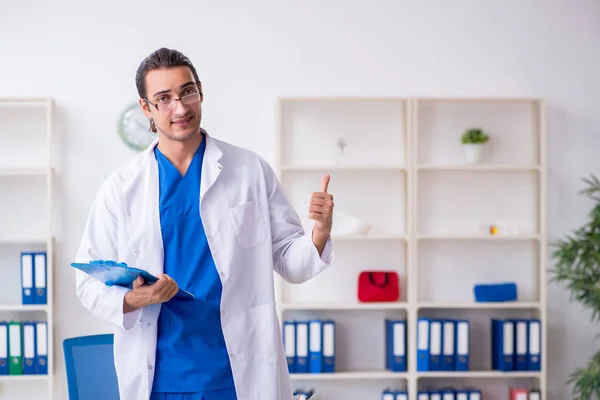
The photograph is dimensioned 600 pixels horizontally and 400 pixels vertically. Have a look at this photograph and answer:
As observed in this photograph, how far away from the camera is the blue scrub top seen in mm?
1923

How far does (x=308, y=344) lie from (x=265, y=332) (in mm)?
2237

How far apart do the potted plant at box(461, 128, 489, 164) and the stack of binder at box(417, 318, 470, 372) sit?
860 millimetres

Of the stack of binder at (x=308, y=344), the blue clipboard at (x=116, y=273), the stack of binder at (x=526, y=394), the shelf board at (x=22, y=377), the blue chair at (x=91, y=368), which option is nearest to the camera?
the blue clipboard at (x=116, y=273)

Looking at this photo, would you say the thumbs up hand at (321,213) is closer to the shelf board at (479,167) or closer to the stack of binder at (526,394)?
the shelf board at (479,167)

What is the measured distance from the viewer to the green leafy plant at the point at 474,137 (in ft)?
14.0

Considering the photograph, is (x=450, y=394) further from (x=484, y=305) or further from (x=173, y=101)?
(x=173, y=101)

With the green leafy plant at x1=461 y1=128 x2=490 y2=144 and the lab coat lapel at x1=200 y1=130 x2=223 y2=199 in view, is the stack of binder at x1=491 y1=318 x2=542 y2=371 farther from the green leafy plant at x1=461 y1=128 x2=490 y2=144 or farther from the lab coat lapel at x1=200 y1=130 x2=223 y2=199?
the lab coat lapel at x1=200 y1=130 x2=223 y2=199

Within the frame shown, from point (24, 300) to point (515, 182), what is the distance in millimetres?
2680

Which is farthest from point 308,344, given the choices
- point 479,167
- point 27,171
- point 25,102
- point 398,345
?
point 25,102

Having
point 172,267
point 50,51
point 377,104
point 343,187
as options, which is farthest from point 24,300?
point 172,267

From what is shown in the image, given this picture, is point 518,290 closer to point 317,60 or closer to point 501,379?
point 501,379

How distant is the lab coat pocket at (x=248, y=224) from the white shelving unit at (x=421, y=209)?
7.48 ft

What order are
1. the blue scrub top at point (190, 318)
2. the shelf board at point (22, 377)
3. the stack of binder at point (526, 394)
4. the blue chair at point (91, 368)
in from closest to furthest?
1. the blue scrub top at point (190, 318)
2. the blue chair at point (91, 368)
3. the shelf board at point (22, 377)
4. the stack of binder at point (526, 394)

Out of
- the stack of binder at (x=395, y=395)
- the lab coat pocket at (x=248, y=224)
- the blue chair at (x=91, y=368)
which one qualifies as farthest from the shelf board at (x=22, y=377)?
the lab coat pocket at (x=248, y=224)
